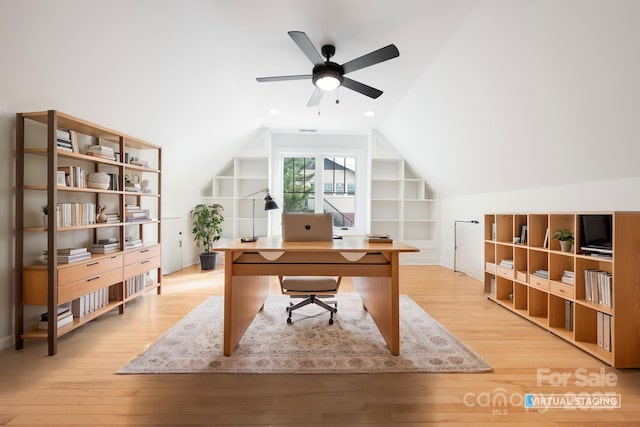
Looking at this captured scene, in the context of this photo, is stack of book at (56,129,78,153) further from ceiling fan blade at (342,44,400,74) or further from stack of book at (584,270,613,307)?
stack of book at (584,270,613,307)

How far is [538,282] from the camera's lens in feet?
9.21

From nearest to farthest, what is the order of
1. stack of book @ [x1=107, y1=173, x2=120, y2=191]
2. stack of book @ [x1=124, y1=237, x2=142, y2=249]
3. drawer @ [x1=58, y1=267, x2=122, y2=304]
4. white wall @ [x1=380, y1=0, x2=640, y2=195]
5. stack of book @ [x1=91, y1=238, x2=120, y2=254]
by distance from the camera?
Result: white wall @ [x1=380, y1=0, x2=640, y2=195]
drawer @ [x1=58, y1=267, x2=122, y2=304]
stack of book @ [x1=91, y1=238, x2=120, y2=254]
stack of book @ [x1=107, y1=173, x2=120, y2=191]
stack of book @ [x1=124, y1=237, x2=142, y2=249]

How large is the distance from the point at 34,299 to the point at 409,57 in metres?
3.92

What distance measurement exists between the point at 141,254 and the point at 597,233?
428 centimetres

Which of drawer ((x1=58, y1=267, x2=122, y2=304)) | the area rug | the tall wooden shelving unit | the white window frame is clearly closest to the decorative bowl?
the tall wooden shelving unit

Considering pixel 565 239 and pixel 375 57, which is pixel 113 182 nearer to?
pixel 375 57

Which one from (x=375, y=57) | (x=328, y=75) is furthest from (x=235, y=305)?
(x=375, y=57)

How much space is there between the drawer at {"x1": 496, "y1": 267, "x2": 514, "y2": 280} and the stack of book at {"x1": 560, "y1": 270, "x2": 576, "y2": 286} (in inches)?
24.7

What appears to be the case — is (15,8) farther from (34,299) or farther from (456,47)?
(456,47)

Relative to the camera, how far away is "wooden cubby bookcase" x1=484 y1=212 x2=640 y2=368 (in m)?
2.03

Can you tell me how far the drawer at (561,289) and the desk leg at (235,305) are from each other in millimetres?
2637

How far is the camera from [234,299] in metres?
2.20

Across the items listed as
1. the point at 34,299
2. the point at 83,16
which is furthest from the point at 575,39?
the point at 34,299

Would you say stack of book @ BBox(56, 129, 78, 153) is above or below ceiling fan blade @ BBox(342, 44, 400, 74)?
below
